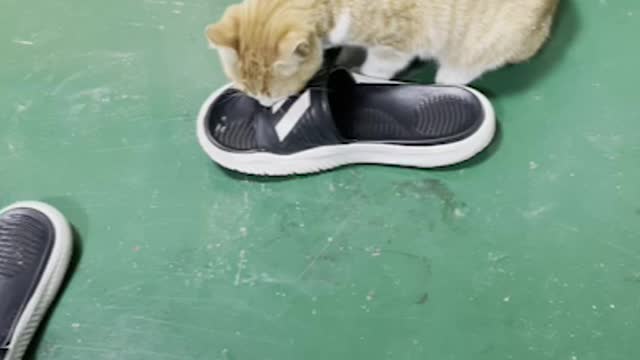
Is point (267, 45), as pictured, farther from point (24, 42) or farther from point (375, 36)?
point (24, 42)

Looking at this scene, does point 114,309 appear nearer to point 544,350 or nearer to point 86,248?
point 86,248

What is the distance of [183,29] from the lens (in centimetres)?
159

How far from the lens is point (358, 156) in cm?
136

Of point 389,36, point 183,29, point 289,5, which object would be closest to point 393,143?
point 389,36

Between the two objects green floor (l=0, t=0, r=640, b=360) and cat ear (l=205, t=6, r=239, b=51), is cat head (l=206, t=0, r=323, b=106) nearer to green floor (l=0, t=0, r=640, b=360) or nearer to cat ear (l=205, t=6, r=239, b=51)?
cat ear (l=205, t=6, r=239, b=51)

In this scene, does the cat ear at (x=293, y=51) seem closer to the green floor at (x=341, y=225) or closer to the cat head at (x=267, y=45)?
the cat head at (x=267, y=45)

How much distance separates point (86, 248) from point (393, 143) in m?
0.67

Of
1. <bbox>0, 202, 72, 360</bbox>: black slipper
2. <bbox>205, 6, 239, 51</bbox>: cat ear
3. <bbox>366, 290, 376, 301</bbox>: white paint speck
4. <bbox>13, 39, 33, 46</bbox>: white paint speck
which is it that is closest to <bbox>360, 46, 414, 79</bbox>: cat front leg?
<bbox>205, 6, 239, 51</bbox>: cat ear

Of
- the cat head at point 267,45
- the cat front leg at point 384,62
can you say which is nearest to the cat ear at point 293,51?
the cat head at point 267,45

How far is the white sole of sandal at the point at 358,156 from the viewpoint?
52.4 inches

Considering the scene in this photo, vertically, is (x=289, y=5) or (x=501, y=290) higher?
(x=289, y=5)

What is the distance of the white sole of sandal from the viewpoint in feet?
4.36

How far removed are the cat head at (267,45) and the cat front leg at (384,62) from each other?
0.57ft

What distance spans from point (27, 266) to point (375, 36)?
83cm
